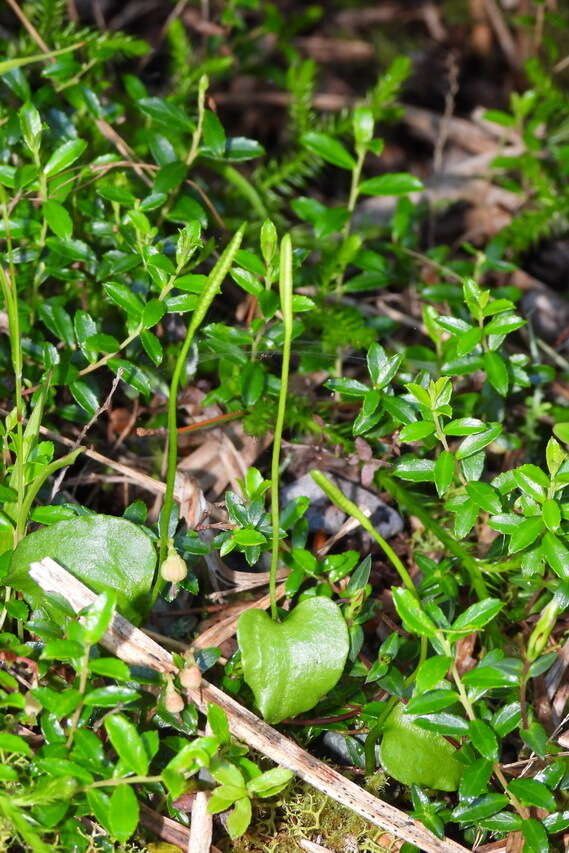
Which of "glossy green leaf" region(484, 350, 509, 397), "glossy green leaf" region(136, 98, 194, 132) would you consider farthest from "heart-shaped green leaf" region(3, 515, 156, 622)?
"glossy green leaf" region(136, 98, 194, 132)

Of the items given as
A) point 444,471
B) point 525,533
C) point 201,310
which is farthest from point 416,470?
point 201,310

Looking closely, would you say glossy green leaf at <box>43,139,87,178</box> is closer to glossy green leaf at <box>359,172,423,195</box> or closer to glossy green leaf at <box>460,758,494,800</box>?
glossy green leaf at <box>359,172,423,195</box>

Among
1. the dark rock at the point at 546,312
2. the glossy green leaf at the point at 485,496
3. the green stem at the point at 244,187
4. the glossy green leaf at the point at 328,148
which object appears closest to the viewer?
the glossy green leaf at the point at 485,496

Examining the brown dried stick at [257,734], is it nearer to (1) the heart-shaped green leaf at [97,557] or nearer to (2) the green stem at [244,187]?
(1) the heart-shaped green leaf at [97,557]

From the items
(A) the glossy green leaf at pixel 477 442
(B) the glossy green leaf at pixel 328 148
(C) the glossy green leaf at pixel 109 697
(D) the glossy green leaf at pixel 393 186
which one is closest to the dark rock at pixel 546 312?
(D) the glossy green leaf at pixel 393 186

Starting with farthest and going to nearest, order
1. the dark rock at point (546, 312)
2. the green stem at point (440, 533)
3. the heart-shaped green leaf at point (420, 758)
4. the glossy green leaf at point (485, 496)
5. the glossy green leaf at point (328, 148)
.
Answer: the dark rock at point (546, 312)
the glossy green leaf at point (328, 148)
the green stem at point (440, 533)
the glossy green leaf at point (485, 496)
the heart-shaped green leaf at point (420, 758)

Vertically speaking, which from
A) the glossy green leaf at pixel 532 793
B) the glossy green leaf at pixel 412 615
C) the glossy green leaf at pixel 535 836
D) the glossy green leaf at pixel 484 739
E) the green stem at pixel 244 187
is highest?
the green stem at pixel 244 187
